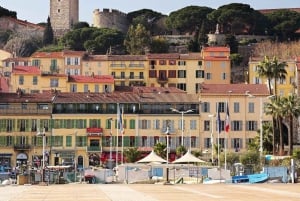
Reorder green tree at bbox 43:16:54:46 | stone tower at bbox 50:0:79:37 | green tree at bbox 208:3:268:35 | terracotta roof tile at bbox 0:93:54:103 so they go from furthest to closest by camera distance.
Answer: stone tower at bbox 50:0:79:37, green tree at bbox 43:16:54:46, green tree at bbox 208:3:268:35, terracotta roof tile at bbox 0:93:54:103

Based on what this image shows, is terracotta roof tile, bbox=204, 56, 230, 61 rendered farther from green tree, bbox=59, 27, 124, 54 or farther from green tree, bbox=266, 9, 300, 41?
green tree, bbox=266, 9, 300, 41

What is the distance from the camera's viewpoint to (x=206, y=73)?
116000 millimetres

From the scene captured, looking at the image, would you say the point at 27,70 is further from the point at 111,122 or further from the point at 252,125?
the point at 252,125

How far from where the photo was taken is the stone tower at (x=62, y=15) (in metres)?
171

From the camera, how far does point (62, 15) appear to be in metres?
173

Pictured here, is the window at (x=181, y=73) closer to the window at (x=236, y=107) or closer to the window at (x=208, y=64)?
the window at (x=208, y=64)

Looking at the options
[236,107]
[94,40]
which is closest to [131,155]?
[236,107]

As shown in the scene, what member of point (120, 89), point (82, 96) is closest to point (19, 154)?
point (82, 96)

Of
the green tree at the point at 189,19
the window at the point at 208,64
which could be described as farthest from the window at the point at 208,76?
the green tree at the point at 189,19

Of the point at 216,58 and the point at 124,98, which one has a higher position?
the point at 216,58

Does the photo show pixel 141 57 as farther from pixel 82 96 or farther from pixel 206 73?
pixel 82 96

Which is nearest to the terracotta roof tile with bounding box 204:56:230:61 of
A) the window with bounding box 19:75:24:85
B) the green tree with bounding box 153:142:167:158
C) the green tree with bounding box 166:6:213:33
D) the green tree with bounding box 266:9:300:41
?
the window with bounding box 19:75:24:85

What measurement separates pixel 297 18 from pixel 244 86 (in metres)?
68.5

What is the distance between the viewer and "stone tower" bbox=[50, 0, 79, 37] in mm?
170625
